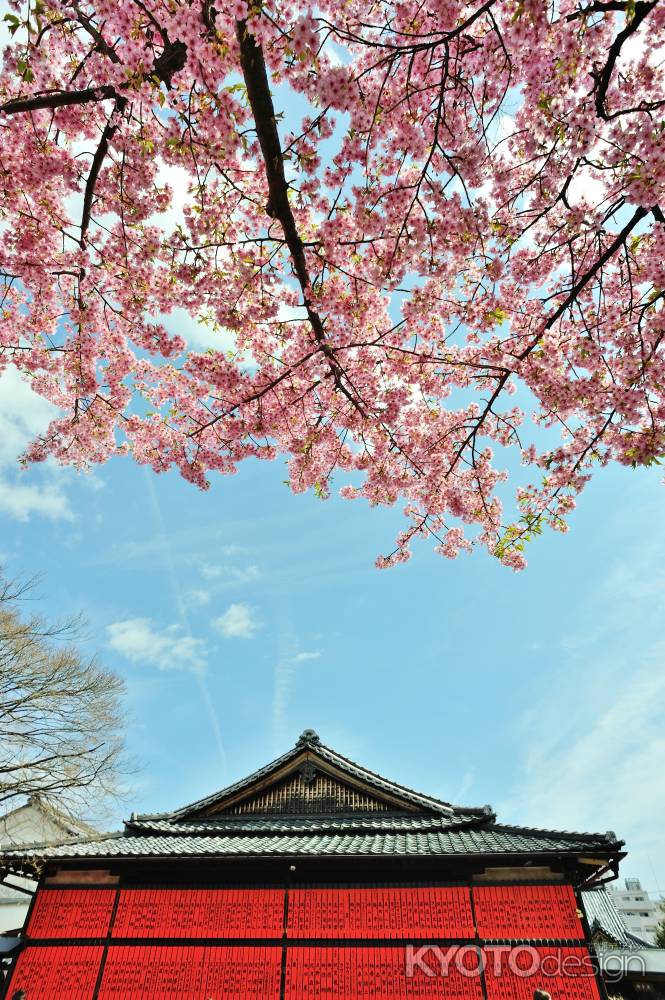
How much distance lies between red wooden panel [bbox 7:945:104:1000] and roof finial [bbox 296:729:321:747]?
538 centimetres

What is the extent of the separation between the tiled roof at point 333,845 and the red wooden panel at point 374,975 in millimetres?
1354

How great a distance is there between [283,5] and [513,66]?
6.48 feet


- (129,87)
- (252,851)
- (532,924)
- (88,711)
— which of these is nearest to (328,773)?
(252,851)

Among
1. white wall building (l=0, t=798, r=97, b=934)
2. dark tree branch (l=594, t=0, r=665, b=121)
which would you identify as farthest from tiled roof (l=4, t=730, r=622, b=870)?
white wall building (l=0, t=798, r=97, b=934)

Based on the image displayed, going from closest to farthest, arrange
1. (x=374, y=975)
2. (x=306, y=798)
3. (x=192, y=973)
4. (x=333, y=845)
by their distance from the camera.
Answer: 1. (x=374, y=975)
2. (x=192, y=973)
3. (x=333, y=845)
4. (x=306, y=798)

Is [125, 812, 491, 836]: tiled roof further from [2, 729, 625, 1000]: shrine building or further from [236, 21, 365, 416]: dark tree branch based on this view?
[236, 21, 365, 416]: dark tree branch

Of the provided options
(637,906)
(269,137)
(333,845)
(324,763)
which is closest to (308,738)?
(324,763)

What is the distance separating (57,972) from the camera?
29.0ft

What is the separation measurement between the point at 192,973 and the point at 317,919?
2.16 metres

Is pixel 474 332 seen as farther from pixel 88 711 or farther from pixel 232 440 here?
pixel 88 711

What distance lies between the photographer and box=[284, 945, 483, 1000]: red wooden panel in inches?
313

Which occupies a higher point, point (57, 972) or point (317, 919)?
point (317, 919)

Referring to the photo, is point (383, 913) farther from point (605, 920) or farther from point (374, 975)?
point (605, 920)

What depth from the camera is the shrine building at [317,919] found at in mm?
8070
